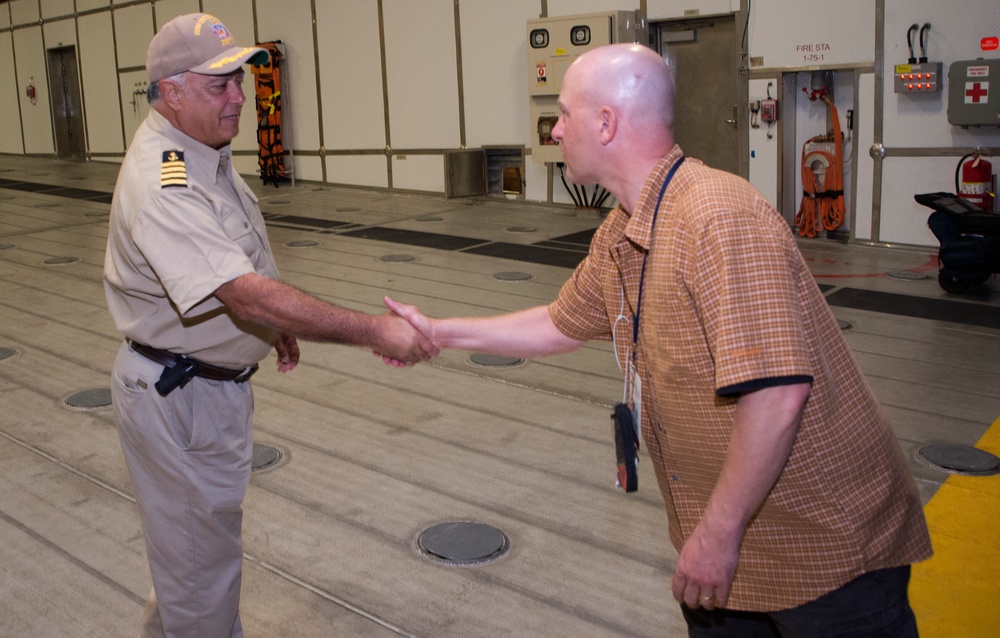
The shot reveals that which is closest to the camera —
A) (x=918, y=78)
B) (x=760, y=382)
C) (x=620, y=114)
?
(x=760, y=382)

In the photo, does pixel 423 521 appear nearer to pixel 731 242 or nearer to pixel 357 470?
pixel 357 470

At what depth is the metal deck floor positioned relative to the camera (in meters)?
2.88

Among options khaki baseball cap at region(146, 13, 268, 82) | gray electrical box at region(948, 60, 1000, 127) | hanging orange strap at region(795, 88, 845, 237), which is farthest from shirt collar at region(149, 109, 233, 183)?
hanging orange strap at region(795, 88, 845, 237)

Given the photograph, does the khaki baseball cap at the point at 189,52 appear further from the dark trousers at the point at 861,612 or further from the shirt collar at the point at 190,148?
the dark trousers at the point at 861,612

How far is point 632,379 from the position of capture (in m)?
1.93

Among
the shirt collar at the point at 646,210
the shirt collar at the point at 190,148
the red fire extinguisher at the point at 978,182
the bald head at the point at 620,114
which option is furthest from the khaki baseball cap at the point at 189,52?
the red fire extinguisher at the point at 978,182

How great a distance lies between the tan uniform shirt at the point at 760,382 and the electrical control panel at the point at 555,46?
25.0 ft

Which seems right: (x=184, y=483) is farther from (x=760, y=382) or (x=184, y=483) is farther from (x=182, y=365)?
(x=760, y=382)

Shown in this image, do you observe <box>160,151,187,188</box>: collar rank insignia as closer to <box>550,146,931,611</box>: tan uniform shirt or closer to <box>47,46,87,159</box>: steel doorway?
<box>550,146,931,611</box>: tan uniform shirt

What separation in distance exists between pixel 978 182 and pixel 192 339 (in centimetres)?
668

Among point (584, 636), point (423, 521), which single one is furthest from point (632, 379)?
point (423, 521)

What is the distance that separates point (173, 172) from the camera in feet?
7.18

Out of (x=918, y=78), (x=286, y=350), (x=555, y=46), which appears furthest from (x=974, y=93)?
(x=286, y=350)

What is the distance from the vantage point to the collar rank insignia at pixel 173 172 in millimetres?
2170
